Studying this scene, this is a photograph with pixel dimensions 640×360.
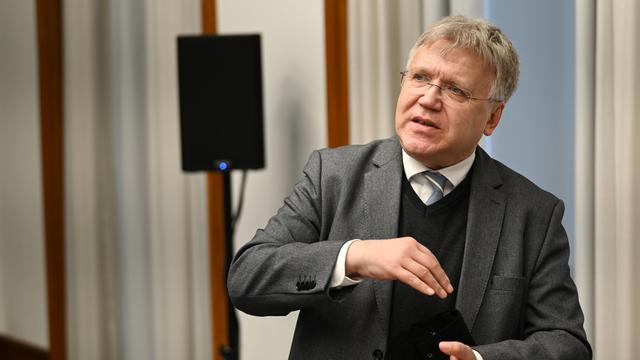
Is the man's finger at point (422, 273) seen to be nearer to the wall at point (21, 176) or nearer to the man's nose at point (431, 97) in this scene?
the man's nose at point (431, 97)

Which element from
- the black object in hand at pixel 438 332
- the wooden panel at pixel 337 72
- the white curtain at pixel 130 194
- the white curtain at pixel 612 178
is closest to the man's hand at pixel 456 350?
the black object in hand at pixel 438 332

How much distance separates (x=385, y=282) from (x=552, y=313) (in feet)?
1.23

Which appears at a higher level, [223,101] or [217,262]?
[223,101]

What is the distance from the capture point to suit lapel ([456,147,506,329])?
1979 mm

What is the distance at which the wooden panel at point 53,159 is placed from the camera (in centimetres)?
474

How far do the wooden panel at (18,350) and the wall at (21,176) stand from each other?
0.14 ft

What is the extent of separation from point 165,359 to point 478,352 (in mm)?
3035

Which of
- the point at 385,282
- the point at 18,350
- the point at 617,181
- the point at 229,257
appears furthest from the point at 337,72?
the point at 18,350

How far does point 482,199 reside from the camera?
2.05m

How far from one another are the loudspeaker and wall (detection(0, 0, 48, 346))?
1859 millimetres

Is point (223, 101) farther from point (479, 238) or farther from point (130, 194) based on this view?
point (479, 238)

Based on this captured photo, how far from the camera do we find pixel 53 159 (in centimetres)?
483

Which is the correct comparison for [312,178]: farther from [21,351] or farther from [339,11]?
[21,351]

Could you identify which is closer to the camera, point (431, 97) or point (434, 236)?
point (431, 97)
